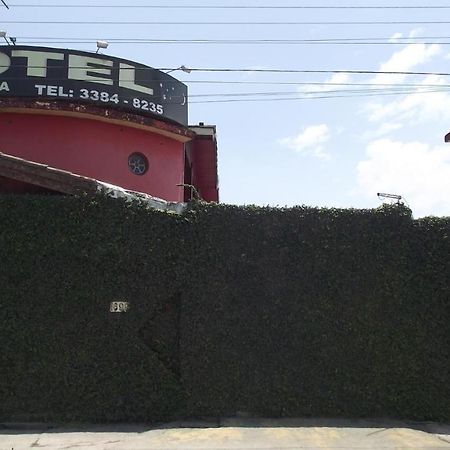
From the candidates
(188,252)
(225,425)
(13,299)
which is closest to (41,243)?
(13,299)

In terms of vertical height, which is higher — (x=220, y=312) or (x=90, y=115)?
(x=90, y=115)

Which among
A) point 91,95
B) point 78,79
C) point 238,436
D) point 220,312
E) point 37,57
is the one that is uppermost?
point 37,57

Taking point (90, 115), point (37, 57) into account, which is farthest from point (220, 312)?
point (37, 57)

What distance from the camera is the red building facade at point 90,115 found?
41.0 ft

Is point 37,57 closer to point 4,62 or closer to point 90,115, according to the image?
point 4,62

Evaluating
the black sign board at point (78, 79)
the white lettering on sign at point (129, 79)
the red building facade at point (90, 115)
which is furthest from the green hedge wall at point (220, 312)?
the white lettering on sign at point (129, 79)

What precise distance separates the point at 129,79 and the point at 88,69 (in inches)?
37.1

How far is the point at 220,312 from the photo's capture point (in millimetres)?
8891

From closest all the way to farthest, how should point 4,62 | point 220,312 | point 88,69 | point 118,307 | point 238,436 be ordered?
point 238,436 → point 118,307 → point 220,312 → point 4,62 → point 88,69

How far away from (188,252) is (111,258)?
46.8 inches

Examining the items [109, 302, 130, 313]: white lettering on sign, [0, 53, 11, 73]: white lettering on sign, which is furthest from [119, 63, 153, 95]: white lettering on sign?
[109, 302, 130, 313]: white lettering on sign

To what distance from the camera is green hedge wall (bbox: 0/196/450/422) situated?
8.49m

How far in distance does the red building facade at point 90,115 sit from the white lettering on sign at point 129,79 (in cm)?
2

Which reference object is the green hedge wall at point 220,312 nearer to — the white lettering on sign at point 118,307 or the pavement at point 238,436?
the white lettering on sign at point 118,307
